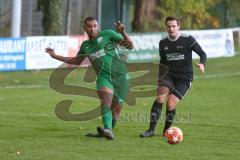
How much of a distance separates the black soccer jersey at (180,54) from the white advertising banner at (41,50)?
42.4ft

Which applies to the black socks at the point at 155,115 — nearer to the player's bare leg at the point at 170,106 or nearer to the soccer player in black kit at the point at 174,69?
the soccer player in black kit at the point at 174,69

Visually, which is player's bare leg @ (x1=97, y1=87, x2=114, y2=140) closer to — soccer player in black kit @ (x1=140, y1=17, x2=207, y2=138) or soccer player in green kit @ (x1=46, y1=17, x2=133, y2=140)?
soccer player in green kit @ (x1=46, y1=17, x2=133, y2=140)

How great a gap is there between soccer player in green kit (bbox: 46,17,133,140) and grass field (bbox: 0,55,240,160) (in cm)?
45

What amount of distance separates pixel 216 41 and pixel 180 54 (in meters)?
20.3

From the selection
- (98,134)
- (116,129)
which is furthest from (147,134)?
(116,129)

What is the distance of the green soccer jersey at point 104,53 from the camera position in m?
12.3

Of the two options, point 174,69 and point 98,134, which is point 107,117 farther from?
point 174,69

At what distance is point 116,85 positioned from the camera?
12.6m

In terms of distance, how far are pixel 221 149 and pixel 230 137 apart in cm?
134

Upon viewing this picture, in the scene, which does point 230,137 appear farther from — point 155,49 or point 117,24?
point 155,49

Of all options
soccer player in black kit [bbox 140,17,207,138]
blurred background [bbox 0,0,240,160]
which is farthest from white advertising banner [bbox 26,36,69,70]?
soccer player in black kit [bbox 140,17,207,138]

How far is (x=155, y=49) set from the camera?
97.7 ft

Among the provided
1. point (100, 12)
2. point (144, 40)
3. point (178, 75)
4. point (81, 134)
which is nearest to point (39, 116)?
point (81, 134)

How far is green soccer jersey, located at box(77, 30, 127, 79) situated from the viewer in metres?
12.3
